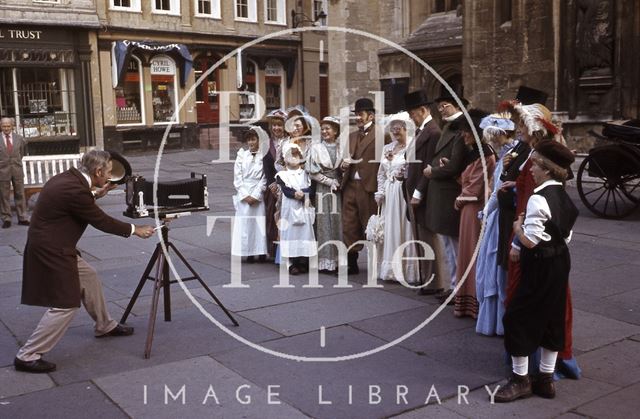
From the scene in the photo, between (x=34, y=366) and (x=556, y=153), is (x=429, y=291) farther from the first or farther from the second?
(x=34, y=366)

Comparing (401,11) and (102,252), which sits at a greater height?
(401,11)

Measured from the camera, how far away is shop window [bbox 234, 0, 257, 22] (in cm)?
3294

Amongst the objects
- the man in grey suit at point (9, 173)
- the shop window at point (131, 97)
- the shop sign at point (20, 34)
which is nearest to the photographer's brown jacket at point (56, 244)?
the man in grey suit at point (9, 173)

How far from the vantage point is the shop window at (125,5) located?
93.1 ft

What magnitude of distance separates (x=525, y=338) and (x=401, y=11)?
1917 centimetres

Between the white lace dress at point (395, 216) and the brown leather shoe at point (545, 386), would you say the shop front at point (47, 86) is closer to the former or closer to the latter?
the white lace dress at point (395, 216)

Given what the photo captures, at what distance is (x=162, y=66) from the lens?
29.9 meters

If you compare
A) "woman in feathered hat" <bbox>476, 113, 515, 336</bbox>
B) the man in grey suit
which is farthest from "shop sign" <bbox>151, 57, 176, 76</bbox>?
"woman in feathered hat" <bbox>476, 113, 515, 336</bbox>

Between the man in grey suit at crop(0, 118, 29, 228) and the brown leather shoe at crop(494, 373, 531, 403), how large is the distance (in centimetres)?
999

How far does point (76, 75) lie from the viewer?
27000 mm

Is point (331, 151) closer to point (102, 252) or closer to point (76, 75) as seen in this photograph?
point (102, 252)

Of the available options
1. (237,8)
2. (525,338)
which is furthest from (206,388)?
(237,8)

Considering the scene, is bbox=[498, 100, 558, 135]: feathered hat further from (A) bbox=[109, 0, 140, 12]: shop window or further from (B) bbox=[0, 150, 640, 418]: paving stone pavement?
(A) bbox=[109, 0, 140, 12]: shop window

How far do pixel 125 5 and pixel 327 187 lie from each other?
2343cm
